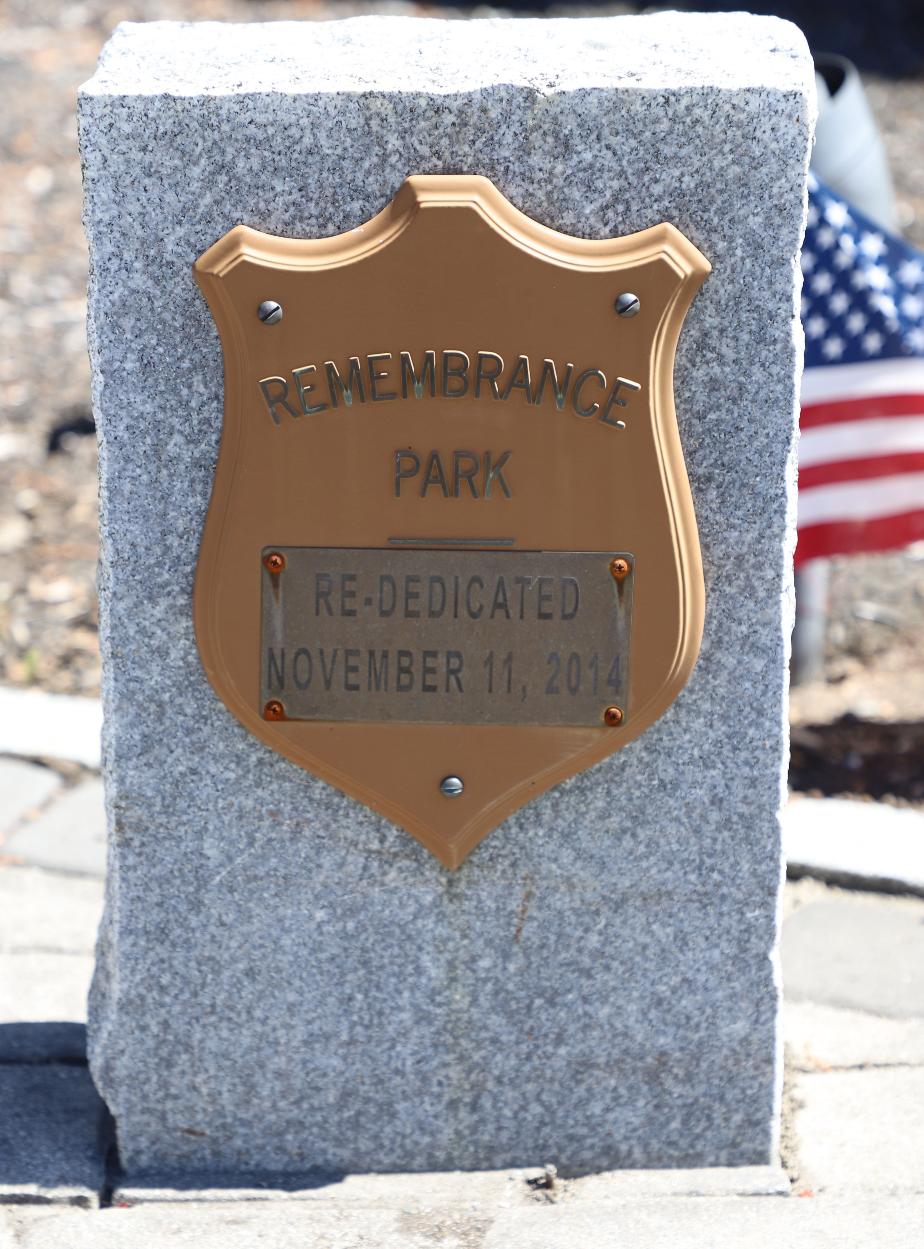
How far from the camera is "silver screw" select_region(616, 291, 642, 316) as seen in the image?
77.4 inches

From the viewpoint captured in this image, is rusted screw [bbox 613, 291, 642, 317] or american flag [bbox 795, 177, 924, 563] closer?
rusted screw [bbox 613, 291, 642, 317]

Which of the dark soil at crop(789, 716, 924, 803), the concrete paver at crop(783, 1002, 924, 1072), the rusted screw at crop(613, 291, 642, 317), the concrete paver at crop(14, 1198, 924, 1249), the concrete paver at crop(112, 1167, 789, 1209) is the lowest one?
the concrete paver at crop(14, 1198, 924, 1249)

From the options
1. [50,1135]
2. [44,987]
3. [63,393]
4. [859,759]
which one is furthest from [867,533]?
[63,393]

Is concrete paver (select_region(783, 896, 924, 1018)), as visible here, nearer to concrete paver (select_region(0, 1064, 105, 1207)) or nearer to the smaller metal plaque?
the smaller metal plaque

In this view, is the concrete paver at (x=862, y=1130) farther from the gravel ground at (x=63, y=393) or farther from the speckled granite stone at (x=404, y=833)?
the gravel ground at (x=63, y=393)

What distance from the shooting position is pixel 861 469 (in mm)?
3807

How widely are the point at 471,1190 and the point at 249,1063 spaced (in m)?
0.39

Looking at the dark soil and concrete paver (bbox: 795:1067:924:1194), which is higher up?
the dark soil

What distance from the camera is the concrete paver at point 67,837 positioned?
3367 millimetres

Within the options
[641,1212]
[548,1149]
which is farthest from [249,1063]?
[641,1212]

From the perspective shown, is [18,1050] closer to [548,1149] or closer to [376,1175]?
[376,1175]

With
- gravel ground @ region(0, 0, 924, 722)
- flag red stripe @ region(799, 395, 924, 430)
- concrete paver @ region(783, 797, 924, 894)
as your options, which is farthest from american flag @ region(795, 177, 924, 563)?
concrete paver @ region(783, 797, 924, 894)

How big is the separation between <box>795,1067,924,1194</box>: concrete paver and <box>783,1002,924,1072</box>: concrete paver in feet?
0.12

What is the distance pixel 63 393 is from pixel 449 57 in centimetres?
391
